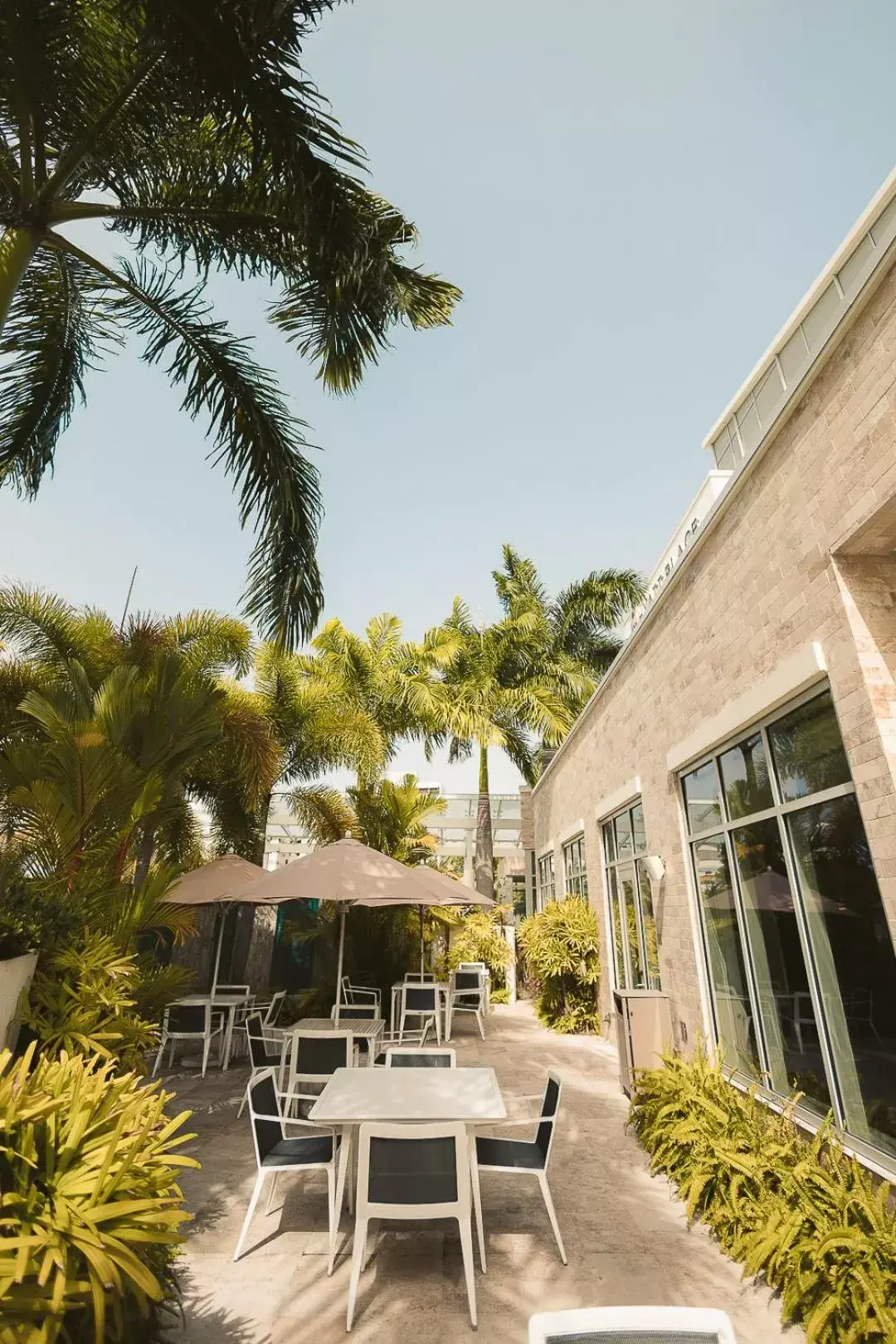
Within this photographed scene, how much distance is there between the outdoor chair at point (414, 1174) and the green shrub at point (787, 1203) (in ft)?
4.94

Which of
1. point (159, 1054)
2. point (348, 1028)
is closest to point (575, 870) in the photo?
point (348, 1028)

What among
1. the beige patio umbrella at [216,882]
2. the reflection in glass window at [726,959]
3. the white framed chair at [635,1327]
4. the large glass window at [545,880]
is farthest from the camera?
the large glass window at [545,880]

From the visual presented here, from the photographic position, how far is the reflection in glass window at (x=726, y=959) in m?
5.01

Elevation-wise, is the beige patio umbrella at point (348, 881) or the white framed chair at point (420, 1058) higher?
the beige patio umbrella at point (348, 881)

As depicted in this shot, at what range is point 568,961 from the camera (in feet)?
32.4

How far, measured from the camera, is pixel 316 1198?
14.2 feet

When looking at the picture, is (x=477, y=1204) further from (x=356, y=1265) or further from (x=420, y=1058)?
(x=420, y=1058)

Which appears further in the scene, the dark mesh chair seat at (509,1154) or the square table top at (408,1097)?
the dark mesh chair seat at (509,1154)

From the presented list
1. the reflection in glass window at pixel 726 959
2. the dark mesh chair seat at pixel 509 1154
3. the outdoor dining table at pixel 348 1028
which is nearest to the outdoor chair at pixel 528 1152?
the dark mesh chair seat at pixel 509 1154

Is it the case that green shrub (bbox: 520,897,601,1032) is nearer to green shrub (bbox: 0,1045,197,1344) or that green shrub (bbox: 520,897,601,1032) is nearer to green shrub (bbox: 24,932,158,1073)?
green shrub (bbox: 24,932,158,1073)

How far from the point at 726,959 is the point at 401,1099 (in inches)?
121

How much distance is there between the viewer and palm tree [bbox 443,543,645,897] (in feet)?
53.3

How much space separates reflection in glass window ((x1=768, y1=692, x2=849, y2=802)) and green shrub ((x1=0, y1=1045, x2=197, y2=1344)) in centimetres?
382

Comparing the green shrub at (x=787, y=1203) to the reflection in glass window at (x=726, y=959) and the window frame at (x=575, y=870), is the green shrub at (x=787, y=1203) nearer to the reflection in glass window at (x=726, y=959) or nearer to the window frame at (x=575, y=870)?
the reflection in glass window at (x=726, y=959)
